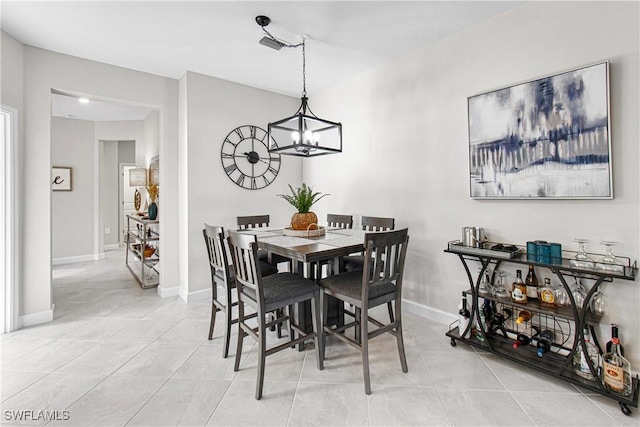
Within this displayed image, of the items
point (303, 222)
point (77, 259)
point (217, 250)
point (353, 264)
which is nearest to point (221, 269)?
point (217, 250)

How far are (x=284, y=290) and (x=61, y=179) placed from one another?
230 inches

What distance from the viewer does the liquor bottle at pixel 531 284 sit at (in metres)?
2.12

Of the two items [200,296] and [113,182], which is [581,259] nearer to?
[200,296]

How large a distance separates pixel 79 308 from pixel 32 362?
3.92 feet

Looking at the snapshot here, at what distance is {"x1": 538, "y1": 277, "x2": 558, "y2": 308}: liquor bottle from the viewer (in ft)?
6.56

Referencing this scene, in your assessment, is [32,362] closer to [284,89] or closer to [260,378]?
[260,378]

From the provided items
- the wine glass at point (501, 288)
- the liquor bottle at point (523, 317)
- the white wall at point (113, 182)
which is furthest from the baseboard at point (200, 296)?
the white wall at point (113, 182)

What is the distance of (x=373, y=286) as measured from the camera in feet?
6.35

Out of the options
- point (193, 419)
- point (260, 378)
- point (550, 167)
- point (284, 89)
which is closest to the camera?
point (193, 419)

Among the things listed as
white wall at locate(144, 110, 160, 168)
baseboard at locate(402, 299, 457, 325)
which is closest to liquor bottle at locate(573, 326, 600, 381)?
baseboard at locate(402, 299, 457, 325)

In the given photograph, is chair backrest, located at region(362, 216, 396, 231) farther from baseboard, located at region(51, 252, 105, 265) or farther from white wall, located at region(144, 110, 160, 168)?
baseboard, located at region(51, 252, 105, 265)

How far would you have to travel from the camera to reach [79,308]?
324 centimetres

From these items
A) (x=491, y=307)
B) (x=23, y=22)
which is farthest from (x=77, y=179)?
(x=491, y=307)

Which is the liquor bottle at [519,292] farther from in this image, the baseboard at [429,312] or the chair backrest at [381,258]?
the chair backrest at [381,258]
